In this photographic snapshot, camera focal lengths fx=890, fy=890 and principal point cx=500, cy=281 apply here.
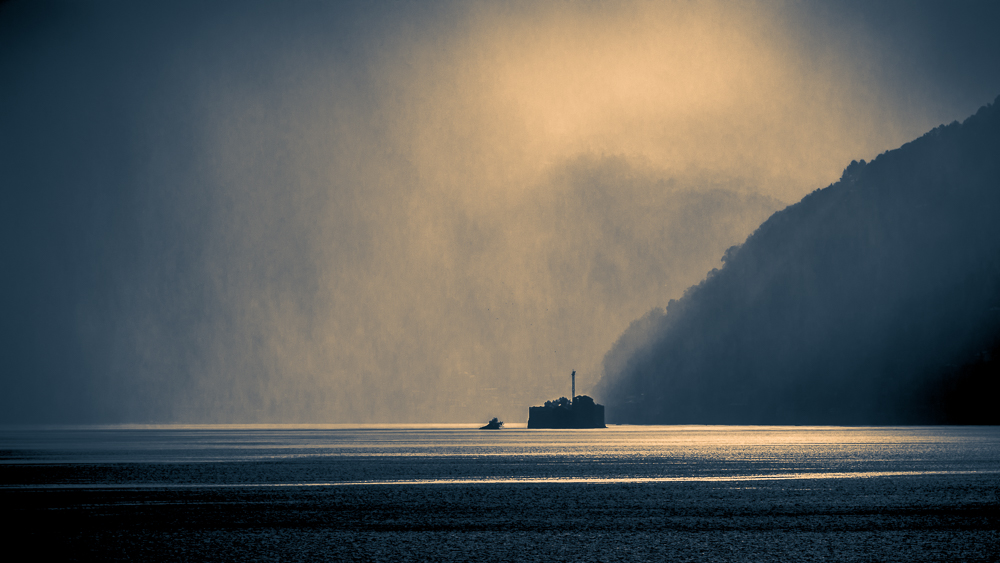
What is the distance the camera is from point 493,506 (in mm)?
16406

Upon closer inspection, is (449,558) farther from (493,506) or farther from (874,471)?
(874,471)

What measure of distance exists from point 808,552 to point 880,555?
0.74m

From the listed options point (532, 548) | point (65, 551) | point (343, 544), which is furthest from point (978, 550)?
point (65, 551)

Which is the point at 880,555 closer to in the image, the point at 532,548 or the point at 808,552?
the point at 808,552

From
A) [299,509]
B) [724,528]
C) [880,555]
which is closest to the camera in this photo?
[880,555]

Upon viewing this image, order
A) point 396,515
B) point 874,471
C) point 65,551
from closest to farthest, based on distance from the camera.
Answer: point 65,551 → point 396,515 → point 874,471

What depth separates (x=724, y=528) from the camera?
1234cm

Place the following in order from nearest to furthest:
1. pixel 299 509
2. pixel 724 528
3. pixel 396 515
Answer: pixel 724 528 < pixel 396 515 < pixel 299 509

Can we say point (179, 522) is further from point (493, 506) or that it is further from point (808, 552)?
point (808, 552)

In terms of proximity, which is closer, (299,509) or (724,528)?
(724,528)

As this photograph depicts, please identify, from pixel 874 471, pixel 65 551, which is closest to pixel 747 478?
pixel 874 471

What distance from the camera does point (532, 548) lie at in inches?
410

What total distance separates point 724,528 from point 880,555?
2.93 meters

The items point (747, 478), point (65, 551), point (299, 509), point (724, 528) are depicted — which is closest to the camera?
point (65, 551)
